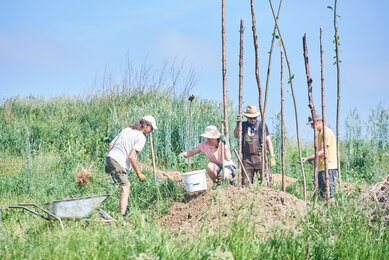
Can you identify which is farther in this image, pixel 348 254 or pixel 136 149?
pixel 136 149

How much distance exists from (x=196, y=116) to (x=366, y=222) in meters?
6.76

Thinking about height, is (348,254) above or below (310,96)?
below

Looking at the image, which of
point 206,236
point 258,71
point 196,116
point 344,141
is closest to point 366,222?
point 206,236

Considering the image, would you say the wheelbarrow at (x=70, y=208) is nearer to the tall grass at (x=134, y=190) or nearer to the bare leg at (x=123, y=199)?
the tall grass at (x=134, y=190)

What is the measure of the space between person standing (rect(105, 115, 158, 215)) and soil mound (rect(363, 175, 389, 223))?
2.88 metres

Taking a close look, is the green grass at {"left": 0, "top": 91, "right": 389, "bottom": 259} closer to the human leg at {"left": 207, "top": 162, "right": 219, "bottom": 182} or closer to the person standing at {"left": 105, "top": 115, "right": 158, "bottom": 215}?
the person standing at {"left": 105, "top": 115, "right": 158, "bottom": 215}

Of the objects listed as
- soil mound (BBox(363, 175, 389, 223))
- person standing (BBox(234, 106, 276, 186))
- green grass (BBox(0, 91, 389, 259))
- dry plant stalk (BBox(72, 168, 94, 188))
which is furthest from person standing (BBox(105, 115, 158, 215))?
soil mound (BBox(363, 175, 389, 223))

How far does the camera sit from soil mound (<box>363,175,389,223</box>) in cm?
477

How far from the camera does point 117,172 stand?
585 cm

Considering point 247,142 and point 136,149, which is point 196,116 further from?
point 136,149

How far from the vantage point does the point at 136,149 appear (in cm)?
582

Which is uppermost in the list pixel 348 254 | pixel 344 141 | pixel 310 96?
pixel 310 96

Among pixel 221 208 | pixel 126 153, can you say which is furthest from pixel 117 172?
pixel 221 208

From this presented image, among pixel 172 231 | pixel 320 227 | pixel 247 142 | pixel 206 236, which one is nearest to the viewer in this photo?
pixel 206 236
